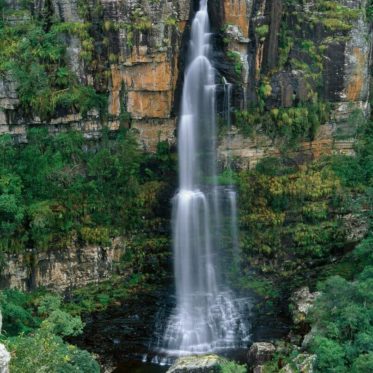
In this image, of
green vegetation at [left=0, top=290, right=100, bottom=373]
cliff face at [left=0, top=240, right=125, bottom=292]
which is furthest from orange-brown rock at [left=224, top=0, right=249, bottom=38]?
green vegetation at [left=0, top=290, right=100, bottom=373]

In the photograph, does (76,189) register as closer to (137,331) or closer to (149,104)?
(149,104)

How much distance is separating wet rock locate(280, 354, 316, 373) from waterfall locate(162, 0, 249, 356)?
149 inches

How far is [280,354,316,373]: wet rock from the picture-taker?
1690 cm

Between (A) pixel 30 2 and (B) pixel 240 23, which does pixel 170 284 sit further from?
(A) pixel 30 2

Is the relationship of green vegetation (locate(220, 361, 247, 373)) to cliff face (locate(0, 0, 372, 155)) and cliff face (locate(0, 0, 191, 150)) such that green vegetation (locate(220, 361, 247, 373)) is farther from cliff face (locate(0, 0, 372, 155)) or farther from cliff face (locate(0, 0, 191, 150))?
cliff face (locate(0, 0, 191, 150))

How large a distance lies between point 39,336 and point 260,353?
7984mm

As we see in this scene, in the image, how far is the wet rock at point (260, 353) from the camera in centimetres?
1903

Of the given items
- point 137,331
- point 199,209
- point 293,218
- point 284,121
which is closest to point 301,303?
point 293,218

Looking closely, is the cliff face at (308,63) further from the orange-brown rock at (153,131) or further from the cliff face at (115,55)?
the cliff face at (115,55)

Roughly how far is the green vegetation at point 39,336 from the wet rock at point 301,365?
5.78 m

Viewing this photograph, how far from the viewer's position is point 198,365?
18453 mm

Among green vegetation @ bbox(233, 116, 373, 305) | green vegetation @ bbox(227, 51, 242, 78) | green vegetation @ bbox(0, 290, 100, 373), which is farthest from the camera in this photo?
green vegetation @ bbox(233, 116, 373, 305)

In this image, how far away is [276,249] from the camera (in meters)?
23.3

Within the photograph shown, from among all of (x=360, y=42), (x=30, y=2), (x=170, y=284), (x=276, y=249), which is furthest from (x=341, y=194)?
(x=30, y=2)
